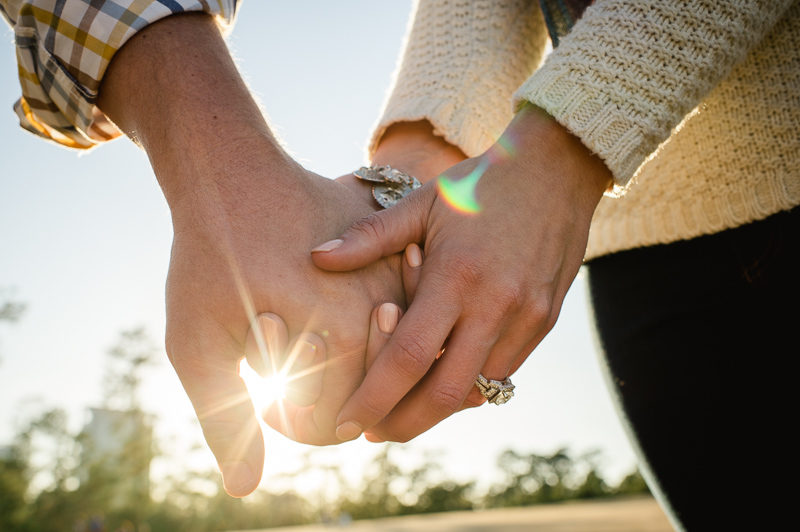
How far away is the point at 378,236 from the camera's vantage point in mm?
1035

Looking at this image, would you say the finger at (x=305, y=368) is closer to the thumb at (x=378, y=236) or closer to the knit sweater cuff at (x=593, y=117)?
the thumb at (x=378, y=236)

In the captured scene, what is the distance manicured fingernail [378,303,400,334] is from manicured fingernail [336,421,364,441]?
21 cm

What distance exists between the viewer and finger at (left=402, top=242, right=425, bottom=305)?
1080 mm

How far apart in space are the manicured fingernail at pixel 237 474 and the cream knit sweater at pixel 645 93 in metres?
0.98

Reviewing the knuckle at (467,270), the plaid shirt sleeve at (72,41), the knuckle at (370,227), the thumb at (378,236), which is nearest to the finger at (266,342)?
the thumb at (378,236)

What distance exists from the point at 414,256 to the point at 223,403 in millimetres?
512

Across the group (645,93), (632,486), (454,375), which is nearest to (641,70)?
(645,93)

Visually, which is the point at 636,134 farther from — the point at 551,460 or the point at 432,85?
the point at 551,460

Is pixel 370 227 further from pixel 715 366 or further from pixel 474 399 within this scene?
pixel 715 366

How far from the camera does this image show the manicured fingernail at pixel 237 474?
0.99m

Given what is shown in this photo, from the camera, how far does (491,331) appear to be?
3.03 ft

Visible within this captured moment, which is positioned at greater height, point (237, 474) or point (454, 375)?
point (454, 375)

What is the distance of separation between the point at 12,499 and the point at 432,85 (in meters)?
24.4

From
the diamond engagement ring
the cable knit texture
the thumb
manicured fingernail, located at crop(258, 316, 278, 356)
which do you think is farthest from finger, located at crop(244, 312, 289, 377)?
the cable knit texture
